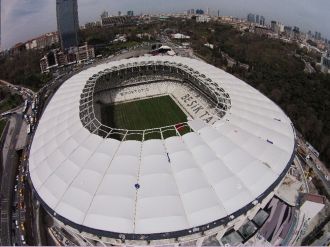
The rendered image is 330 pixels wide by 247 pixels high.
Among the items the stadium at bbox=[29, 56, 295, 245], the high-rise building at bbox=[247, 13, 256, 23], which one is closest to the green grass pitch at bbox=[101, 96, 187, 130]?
the stadium at bbox=[29, 56, 295, 245]

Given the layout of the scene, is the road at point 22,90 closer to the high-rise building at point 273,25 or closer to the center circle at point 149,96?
the center circle at point 149,96

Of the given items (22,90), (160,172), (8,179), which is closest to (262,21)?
(22,90)

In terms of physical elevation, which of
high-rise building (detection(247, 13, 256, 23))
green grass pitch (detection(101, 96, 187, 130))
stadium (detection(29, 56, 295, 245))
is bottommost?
green grass pitch (detection(101, 96, 187, 130))

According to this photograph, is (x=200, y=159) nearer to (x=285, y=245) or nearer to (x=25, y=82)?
(x=285, y=245)

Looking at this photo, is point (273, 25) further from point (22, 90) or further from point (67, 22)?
point (22, 90)

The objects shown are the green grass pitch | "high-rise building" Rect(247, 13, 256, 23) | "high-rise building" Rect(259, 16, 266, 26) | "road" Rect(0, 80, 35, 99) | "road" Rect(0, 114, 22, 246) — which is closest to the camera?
"road" Rect(0, 114, 22, 246)

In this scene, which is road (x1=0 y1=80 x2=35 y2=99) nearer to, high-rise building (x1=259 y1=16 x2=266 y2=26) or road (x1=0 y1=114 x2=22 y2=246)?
road (x1=0 y1=114 x2=22 y2=246)

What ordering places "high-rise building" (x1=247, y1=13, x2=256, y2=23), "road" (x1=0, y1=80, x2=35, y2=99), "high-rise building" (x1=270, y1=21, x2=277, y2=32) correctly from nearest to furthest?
"road" (x1=0, y1=80, x2=35, y2=99), "high-rise building" (x1=270, y1=21, x2=277, y2=32), "high-rise building" (x1=247, y1=13, x2=256, y2=23)
